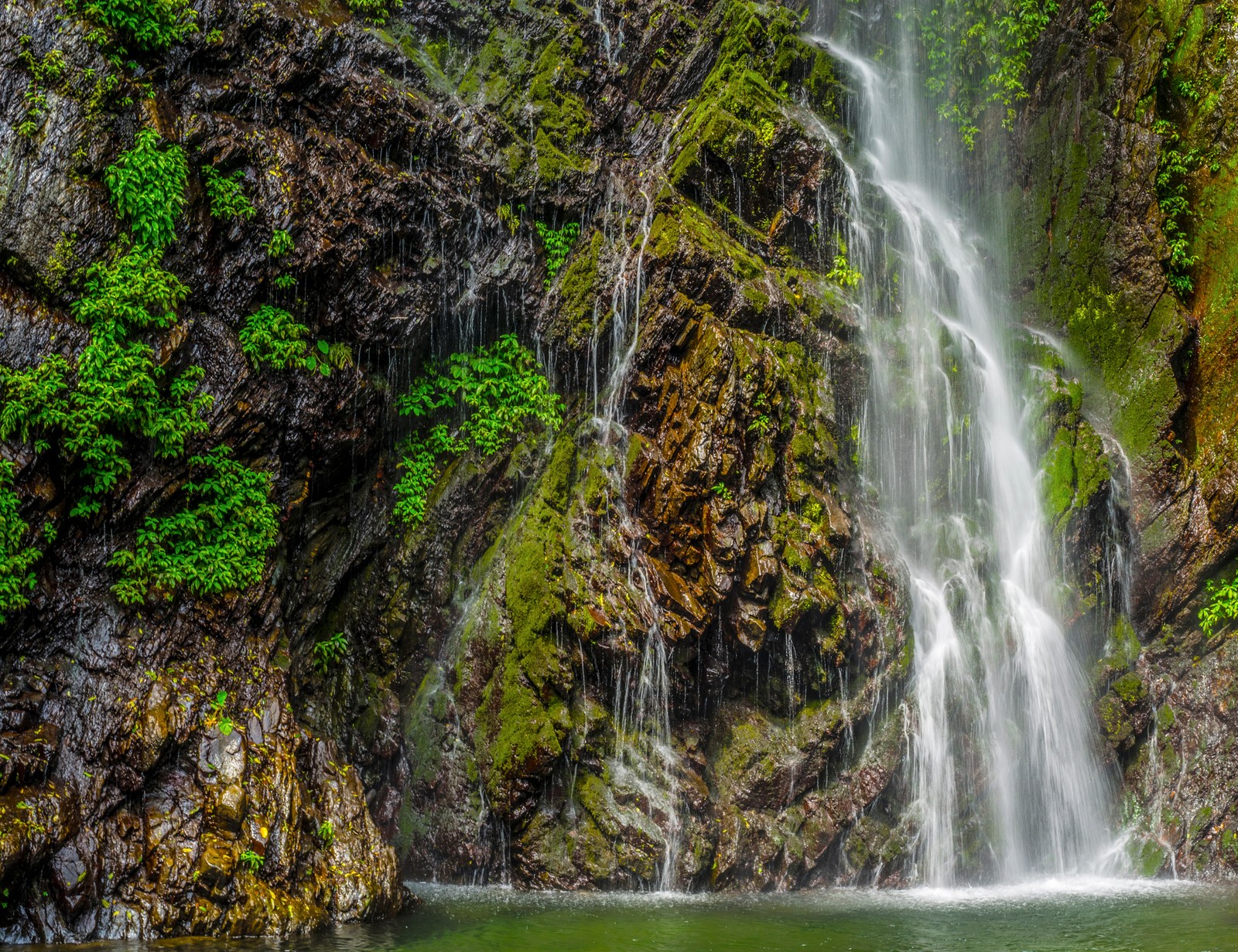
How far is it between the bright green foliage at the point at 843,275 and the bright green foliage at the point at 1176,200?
5.55m

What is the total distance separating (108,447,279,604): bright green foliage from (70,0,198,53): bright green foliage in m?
5.36

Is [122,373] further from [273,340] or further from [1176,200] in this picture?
[1176,200]

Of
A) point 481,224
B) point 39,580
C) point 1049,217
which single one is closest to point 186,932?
point 39,580

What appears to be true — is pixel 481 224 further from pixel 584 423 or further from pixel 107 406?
pixel 107 406

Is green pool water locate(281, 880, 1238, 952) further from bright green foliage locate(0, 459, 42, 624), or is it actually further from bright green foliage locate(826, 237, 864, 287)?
bright green foliage locate(826, 237, 864, 287)

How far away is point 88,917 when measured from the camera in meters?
7.86

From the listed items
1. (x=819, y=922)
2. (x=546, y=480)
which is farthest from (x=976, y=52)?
(x=819, y=922)

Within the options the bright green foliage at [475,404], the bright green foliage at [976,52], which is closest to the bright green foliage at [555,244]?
the bright green foliage at [475,404]

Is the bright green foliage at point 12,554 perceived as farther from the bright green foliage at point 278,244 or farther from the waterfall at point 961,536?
the waterfall at point 961,536

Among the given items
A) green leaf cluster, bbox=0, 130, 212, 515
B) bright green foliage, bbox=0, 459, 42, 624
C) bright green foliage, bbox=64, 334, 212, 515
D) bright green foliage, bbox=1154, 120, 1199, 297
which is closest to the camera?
bright green foliage, bbox=0, 459, 42, 624

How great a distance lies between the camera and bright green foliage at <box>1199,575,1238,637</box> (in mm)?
13008

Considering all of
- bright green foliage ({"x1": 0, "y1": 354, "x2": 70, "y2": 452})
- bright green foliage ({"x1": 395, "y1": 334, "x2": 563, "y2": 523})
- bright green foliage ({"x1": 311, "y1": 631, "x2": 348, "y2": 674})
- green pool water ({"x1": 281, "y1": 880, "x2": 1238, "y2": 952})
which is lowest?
green pool water ({"x1": 281, "y1": 880, "x2": 1238, "y2": 952})

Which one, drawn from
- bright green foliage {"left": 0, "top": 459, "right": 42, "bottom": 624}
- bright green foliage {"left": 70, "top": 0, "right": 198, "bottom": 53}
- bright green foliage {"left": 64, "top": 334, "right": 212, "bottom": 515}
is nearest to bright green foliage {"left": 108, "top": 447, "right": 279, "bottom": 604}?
bright green foliage {"left": 64, "top": 334, "right": 212, "bottom": 515}

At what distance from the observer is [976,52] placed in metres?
17.6
